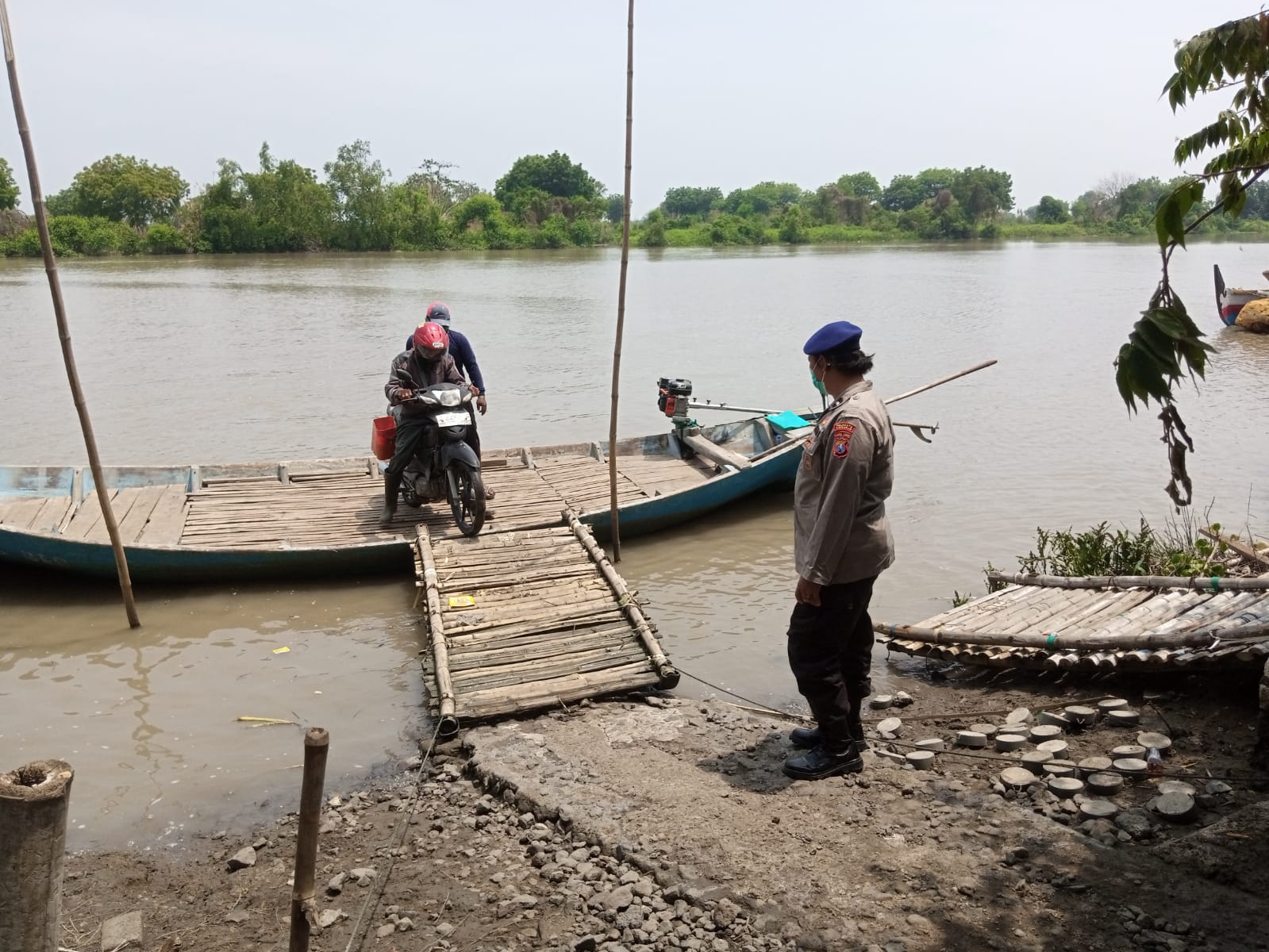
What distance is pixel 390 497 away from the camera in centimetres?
741

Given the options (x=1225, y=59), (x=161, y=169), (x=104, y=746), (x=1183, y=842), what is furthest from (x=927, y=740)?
(x=161, y=169)

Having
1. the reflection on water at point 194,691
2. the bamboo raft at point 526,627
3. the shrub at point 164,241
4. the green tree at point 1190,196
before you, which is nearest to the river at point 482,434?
the reflection on water at point 194,691

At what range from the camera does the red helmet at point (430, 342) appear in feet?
22.6

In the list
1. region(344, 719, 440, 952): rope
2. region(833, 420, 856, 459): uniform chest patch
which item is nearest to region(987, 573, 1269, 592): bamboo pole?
region(833, 420, 856, 459): uniform chest patch

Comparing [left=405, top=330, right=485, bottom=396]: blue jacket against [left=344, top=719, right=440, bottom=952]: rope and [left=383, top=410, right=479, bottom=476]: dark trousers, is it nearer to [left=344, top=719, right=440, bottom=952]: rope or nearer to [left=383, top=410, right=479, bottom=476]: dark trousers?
[left=383, top=410, right=479, bottom=476]: dark trousers

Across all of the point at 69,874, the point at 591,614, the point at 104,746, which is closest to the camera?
the point at 69,874

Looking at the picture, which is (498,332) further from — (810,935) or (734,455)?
(810,935)

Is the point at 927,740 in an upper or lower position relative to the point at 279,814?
upper

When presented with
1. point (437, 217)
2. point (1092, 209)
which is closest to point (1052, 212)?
point (1092, 209)

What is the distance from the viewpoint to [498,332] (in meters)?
23.6

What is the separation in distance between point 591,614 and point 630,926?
8.90ft

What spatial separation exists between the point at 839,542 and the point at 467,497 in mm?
3854

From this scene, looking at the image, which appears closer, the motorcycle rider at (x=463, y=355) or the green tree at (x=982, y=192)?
the motorcycle rider at (x=463, y=355)

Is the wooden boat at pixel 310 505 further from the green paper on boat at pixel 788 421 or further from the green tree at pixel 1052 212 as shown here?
the green tree at pixel 1052 212
